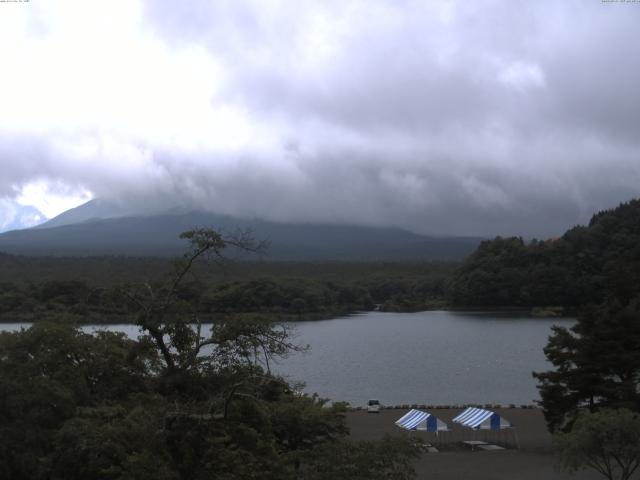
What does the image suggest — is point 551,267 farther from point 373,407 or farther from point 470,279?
point 373,407

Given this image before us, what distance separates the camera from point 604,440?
1127 centimetres

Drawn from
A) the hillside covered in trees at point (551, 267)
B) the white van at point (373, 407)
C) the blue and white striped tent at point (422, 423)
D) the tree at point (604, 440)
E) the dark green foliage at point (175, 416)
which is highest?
the hillside covered in trees at point (551, 267)

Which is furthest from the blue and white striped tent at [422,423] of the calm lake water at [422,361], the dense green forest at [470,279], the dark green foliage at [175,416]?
the dense green forest at [470,279]

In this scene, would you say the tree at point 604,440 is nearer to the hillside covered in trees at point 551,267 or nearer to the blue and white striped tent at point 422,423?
the blue and white striped tent at point 422,423

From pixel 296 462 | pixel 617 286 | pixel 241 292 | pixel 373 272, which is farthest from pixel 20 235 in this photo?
pixel 296 462

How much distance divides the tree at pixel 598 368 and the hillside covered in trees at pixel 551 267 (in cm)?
5078

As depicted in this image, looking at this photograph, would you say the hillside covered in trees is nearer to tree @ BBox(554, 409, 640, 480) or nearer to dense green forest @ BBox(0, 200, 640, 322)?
dense green forest @ BBox(0, 200, 640, 322)

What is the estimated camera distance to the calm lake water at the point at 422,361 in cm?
2742

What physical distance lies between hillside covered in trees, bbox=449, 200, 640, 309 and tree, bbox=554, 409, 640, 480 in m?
56.3

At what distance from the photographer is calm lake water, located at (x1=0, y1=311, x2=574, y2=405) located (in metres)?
27.4

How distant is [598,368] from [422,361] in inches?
774

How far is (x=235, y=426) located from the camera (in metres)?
7.08

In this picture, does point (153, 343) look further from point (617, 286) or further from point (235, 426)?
point (617, 286)

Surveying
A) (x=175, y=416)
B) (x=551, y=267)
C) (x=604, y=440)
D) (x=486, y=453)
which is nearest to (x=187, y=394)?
(x=175, y=416)
